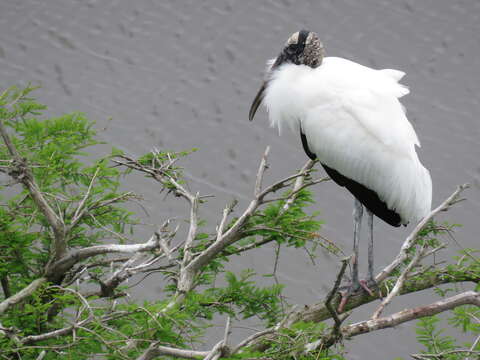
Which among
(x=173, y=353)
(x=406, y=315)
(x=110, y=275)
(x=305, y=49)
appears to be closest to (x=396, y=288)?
(x=406, y=315)

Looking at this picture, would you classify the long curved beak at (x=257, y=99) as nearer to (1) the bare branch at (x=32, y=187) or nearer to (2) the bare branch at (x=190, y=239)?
(2) the bare branch at (x=190, y=239)

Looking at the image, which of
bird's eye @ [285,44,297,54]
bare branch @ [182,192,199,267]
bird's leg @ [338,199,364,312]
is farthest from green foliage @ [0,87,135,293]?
bird's eye @ [285,44,297,54]

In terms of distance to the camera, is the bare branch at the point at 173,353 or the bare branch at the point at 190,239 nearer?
the bare branch at the point at 173,353

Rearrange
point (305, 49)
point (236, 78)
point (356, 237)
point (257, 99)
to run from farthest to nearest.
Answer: point (236, 78) < point (257, 99) < point (305, 49) < point (356, 237)

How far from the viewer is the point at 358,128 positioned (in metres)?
3.34

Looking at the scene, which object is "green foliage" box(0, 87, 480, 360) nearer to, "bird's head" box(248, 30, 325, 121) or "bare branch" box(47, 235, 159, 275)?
"bare branch" box(47, 235, 159, 275)

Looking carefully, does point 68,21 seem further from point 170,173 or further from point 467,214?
point 170,173

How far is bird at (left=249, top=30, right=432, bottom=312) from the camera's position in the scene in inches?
130

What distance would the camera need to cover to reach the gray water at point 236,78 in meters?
6.16

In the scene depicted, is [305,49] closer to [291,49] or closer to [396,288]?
[291,49]

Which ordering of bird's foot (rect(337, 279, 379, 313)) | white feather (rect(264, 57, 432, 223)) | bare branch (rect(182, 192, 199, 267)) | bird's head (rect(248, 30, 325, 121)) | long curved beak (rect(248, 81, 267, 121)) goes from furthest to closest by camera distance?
long curved beak (rect(248, 81, 267, 121))
bird's head (rect(248, 30, 325, 121))
white feather (rect(264, 57, 432, 223))
bird's foot (rect(337, 279, 379, 313))
bare branch (rect(182, 192, 199, 267))

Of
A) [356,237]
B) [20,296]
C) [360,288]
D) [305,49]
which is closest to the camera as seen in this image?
[20,296]

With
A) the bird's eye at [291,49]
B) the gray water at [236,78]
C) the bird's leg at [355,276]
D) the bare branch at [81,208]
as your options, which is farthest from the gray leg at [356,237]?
the gray water at [236,78]

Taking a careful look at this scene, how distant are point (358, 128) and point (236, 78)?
138 inches
